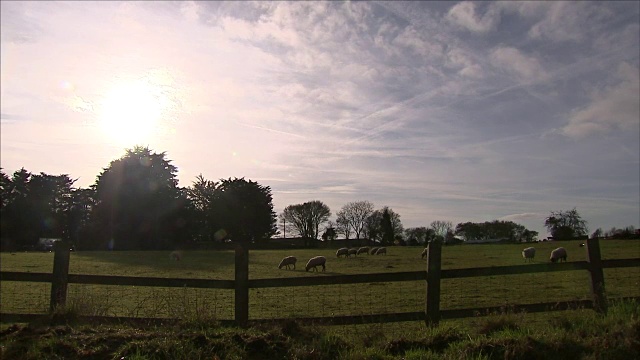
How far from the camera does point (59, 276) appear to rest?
839 centimetres

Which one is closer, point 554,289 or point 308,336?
point 308,336

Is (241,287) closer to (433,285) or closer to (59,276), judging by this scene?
(433,285)

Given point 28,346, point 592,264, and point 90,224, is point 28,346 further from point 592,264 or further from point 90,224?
point 90,224

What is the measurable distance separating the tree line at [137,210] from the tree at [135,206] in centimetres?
14

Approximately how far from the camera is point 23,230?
77.4 metres

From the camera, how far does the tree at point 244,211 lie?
92194 mm

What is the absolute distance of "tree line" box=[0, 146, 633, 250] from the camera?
71062 millimetres

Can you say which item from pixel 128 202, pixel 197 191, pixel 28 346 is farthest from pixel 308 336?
pixel 197 191

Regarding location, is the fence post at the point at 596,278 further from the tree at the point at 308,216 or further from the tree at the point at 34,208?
the tree at the point at 308,216

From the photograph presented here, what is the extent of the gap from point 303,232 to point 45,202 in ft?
192

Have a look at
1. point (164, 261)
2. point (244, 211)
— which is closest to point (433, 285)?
point (164, 261)

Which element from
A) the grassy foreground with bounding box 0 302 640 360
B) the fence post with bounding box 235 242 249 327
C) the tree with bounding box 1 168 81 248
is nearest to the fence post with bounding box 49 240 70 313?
the grassy foreground with bounding box 0 302 640 360

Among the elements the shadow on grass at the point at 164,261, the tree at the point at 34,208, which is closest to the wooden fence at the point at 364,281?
the shadow on grass at the point at 164,261

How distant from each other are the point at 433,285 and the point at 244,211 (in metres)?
86.7
